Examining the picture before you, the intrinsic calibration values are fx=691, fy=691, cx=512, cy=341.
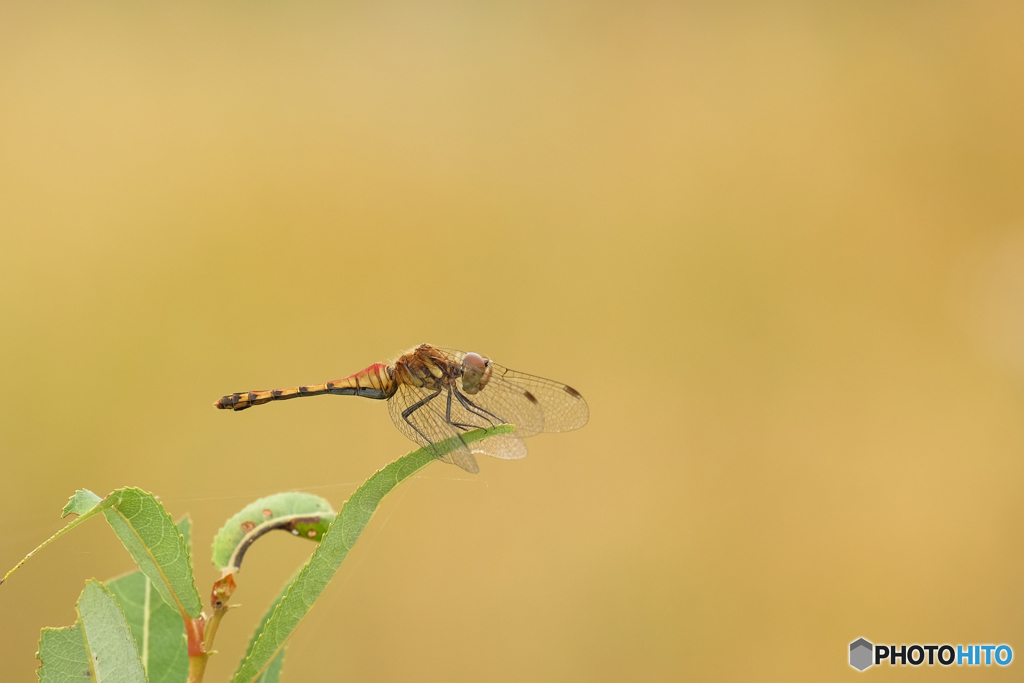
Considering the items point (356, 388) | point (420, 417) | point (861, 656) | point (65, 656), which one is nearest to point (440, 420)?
point (420, 417)

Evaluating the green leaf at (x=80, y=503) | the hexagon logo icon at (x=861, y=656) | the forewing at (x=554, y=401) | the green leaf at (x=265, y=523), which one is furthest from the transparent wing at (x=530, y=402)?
the hexagon logo icon at (x=861, y=656)

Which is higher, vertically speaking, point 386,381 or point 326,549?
point 386,381

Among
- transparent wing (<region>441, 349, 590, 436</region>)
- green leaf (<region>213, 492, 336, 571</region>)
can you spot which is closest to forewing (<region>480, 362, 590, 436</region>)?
transparent wing (<region>441, 349, 590, 436</region>)

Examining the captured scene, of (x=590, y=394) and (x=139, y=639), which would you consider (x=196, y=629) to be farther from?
(x=590, y=394)

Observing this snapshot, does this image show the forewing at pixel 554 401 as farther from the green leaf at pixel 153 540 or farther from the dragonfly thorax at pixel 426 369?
the green leaf at pixel 153 540

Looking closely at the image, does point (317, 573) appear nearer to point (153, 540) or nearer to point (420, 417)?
point (153, 540)

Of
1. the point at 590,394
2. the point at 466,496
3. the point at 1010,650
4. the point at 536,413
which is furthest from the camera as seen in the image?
the point at 590,394

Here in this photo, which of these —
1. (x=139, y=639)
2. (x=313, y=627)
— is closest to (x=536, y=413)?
(x=139, y=639)
